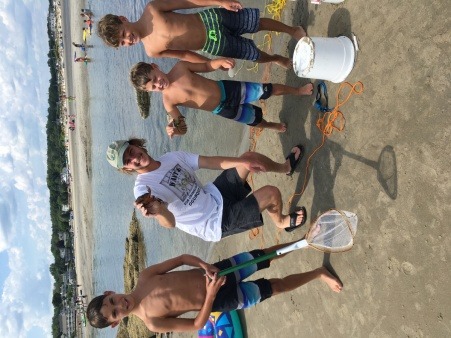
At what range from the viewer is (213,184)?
3963 millimetres

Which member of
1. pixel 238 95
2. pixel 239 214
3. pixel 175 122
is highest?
pixel 238 95

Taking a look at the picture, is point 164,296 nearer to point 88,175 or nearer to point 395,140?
point 395,140

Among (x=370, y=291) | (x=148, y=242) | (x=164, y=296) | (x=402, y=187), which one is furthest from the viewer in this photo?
(x=148, y=242)

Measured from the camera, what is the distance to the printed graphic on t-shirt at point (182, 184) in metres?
3.48

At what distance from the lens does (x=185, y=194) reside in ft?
11.6

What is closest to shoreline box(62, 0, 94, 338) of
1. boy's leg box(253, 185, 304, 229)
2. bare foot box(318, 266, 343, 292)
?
boy's leg box(253, 185, 304, 229)

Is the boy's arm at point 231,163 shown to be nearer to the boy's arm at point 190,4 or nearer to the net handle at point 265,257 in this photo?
the net handle at point 265,257

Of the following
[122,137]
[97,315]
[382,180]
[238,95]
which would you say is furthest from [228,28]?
[122,137]

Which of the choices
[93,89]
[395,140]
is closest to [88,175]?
[93,89]

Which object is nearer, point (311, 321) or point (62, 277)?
point (311, 321)

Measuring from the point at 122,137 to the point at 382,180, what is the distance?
16.2 meters

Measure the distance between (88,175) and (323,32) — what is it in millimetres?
25245

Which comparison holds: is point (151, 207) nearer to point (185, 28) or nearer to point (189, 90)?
point (189, 90)

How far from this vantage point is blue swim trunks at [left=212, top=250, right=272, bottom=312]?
136 inches
